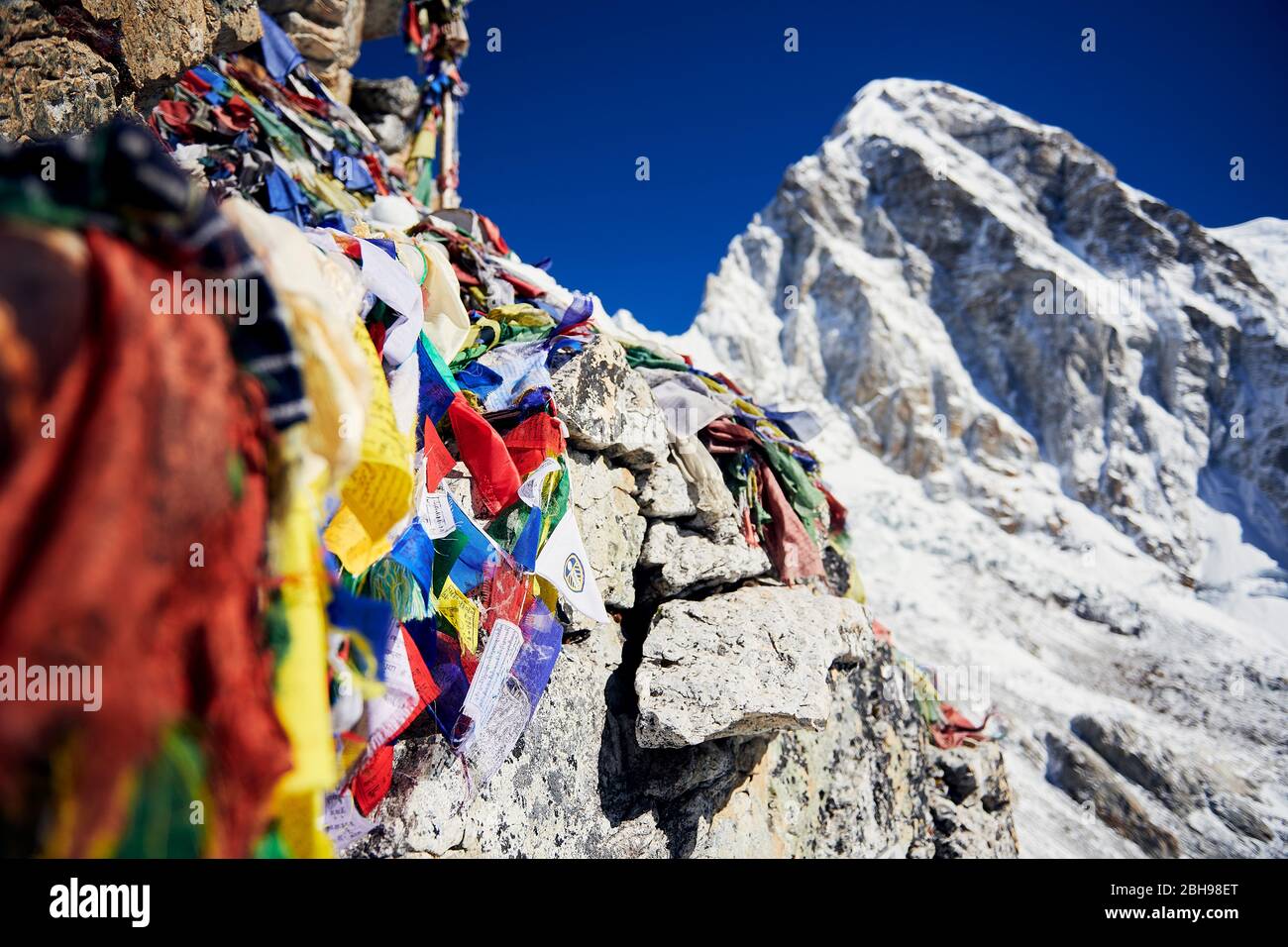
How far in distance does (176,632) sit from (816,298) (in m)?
42.4

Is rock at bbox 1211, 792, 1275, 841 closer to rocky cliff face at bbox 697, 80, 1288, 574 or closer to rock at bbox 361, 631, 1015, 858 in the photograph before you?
rock at bbox 361, 631, 1015, 858

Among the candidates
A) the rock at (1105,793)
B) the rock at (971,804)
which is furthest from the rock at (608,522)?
the rock at (1105,793)

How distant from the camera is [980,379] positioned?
123 ft

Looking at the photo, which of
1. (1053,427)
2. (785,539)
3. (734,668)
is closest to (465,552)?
(734,668)

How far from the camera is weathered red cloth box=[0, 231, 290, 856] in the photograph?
83 centimetres

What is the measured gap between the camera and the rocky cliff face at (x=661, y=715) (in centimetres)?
287

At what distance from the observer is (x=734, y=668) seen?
11.6ft

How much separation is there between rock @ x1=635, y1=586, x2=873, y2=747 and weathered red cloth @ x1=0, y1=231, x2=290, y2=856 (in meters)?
2.44

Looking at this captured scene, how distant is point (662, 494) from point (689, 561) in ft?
1.46

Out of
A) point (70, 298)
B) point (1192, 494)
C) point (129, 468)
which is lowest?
point (129, 468)

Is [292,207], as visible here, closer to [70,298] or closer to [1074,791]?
[70,298]

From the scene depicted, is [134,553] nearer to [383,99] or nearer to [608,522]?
[608,522]

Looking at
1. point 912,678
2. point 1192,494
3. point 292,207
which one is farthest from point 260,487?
point 1192,494

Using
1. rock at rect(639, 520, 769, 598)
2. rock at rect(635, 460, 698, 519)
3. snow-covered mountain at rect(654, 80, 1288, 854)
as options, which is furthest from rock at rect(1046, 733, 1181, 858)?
rock at rect(635, 460, 698, 519)
